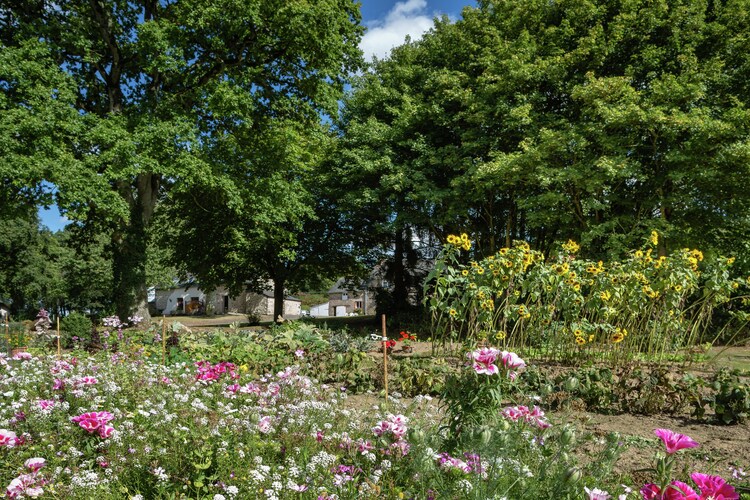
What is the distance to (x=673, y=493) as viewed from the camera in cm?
131

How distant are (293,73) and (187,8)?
11.4ft

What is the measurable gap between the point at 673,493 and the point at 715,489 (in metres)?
0.10

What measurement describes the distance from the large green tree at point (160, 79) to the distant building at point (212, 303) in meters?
31.6

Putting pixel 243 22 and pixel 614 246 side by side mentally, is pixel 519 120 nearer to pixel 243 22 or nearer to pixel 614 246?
pixel 614 246

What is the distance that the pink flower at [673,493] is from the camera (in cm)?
126

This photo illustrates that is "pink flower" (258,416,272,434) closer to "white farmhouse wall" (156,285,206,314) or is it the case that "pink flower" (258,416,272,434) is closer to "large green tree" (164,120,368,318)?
"large green tree" (164,120,368,318)

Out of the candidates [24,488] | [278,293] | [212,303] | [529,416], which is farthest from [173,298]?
[529,416]

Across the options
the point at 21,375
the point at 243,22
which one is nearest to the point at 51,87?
the point at 243,22

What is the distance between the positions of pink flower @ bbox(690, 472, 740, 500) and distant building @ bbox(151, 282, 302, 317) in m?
45.7

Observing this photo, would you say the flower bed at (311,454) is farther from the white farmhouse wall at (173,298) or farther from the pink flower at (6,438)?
the white farmhouse wall at (173,298)

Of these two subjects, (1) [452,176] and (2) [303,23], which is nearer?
(2) [303,23]

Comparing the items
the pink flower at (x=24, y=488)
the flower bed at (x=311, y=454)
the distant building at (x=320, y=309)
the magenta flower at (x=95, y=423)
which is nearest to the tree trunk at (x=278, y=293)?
the flower bed at (x=311, y=454)

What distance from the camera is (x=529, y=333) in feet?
23.3

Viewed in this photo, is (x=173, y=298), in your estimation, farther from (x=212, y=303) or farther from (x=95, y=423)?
(x=95, y=423)
